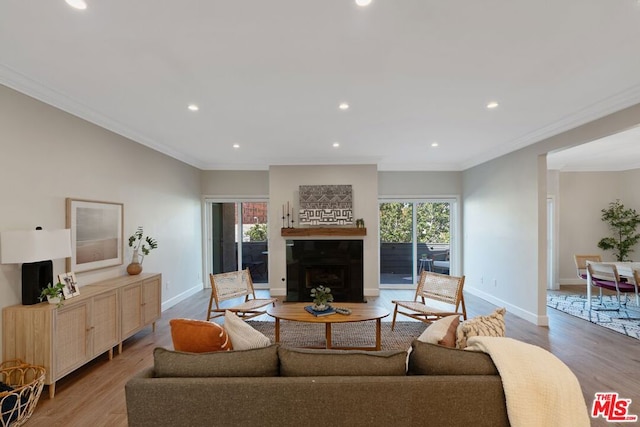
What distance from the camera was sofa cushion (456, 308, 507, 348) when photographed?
1.85 m

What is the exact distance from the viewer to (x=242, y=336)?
187 centimetres

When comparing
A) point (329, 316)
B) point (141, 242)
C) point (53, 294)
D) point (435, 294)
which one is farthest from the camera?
point (141, 242)

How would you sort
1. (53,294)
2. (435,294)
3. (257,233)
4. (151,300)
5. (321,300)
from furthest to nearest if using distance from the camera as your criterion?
1. (257,233)
2. (435,294)
3. (151,300)
4. (321,300)
5. (53,294)

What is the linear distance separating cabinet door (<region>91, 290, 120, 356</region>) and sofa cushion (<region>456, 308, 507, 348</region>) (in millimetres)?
3279

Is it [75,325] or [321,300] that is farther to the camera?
[321,300]

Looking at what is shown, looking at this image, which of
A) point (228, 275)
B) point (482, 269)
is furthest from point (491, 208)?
point (228, 275)

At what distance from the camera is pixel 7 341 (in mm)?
2330

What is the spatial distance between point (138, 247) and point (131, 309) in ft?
3.37

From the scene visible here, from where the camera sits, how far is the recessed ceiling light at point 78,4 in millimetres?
1609

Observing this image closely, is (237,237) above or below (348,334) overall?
above

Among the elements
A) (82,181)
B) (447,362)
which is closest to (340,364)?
(447,362)

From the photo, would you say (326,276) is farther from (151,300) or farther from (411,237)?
(151,300)

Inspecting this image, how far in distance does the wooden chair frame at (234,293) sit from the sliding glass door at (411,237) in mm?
3297

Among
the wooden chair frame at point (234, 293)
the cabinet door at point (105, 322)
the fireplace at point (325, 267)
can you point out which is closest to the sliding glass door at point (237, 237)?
the fireplace at point (325, 267)
